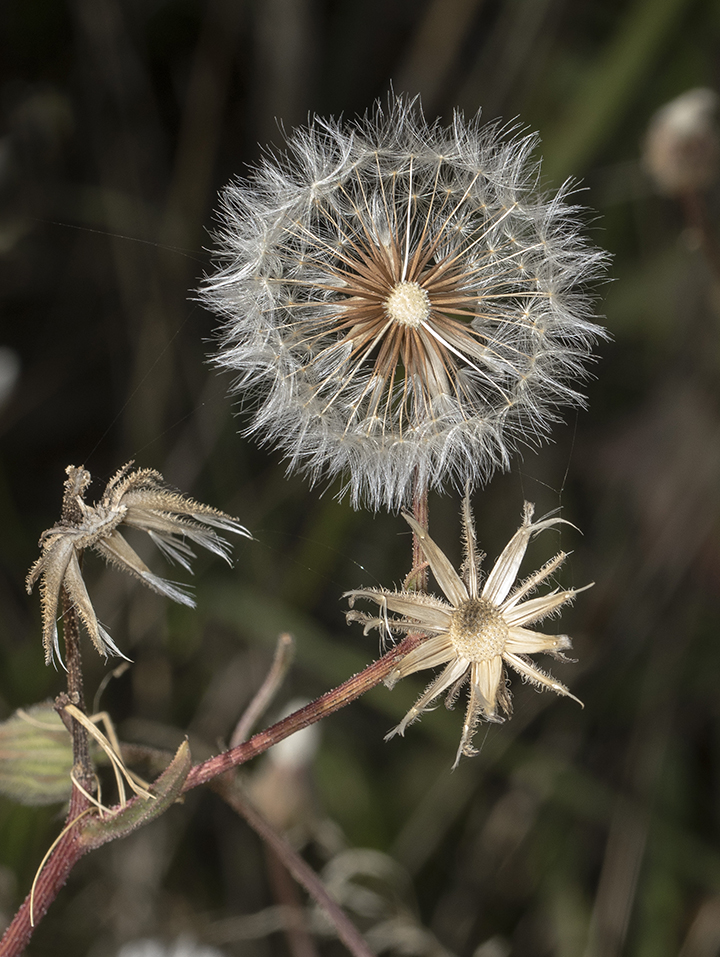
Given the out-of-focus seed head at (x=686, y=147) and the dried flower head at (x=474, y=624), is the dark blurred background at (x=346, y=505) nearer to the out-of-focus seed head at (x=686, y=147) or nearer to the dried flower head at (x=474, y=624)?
the out-of-focus seed head at (x=686, y=147)

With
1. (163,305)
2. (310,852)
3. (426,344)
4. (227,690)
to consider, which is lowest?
(310,852)

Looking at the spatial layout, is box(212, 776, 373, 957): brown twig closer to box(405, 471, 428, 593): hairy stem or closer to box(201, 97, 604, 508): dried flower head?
box(405, 471, 428, 593): hairy stem

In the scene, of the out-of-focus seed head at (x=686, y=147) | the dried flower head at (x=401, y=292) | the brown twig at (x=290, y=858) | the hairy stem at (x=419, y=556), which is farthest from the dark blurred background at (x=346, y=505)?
the hairy stem at (x=419, y=556)

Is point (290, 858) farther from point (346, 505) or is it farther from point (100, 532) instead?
point (346, 505)

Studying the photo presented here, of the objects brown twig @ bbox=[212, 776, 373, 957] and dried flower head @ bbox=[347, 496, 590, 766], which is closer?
dried flower head @ bbox=[347, 496, 590, 766]

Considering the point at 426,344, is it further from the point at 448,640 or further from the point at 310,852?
the point at 310,852

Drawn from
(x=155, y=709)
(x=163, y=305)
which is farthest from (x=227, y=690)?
(x=163, y=305)

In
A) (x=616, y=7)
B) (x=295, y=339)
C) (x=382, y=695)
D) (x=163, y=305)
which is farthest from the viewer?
(x=616, y=7)

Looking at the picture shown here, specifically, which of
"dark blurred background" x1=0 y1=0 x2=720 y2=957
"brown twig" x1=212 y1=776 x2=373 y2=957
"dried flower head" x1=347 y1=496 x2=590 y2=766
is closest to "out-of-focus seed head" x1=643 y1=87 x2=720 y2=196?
"dark blurred background" x1=0 y1=0 x2=720 y2=957
